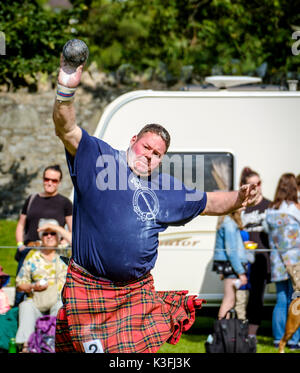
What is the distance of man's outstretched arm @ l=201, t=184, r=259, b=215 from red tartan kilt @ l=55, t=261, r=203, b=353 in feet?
1.48

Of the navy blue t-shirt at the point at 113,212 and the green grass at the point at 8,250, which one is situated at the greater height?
the navy blue t-shirt at the point at 113,212

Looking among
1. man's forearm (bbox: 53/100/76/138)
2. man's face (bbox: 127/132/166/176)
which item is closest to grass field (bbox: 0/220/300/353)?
man's face (bbox: 127/132/166/176)

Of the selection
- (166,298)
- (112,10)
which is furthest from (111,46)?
(166,298)

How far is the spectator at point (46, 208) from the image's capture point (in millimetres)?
6082

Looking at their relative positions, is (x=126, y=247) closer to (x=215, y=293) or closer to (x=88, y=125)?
(x=215, y=293)

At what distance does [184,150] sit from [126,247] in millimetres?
3537

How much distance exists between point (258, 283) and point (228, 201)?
3.08 metres

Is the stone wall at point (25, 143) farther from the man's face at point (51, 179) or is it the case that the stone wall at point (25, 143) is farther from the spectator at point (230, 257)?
the spectator at point (230, 257)

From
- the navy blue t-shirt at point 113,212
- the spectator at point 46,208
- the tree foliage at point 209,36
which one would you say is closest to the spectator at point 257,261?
the spectator at point 46,208

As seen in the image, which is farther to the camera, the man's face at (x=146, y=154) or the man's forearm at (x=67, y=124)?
the man's face at (x=146, y=154)

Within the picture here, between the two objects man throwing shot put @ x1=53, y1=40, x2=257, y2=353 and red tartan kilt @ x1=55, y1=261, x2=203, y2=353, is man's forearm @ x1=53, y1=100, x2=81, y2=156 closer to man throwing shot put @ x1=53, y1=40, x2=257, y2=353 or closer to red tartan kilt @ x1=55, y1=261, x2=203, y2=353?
man throwing shot put @ x1=53, y1=40, x2=257, y2=353

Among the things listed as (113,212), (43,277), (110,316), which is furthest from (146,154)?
(43,277)

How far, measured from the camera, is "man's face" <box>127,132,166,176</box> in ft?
10.5

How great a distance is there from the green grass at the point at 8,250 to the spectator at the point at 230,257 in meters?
2.79
